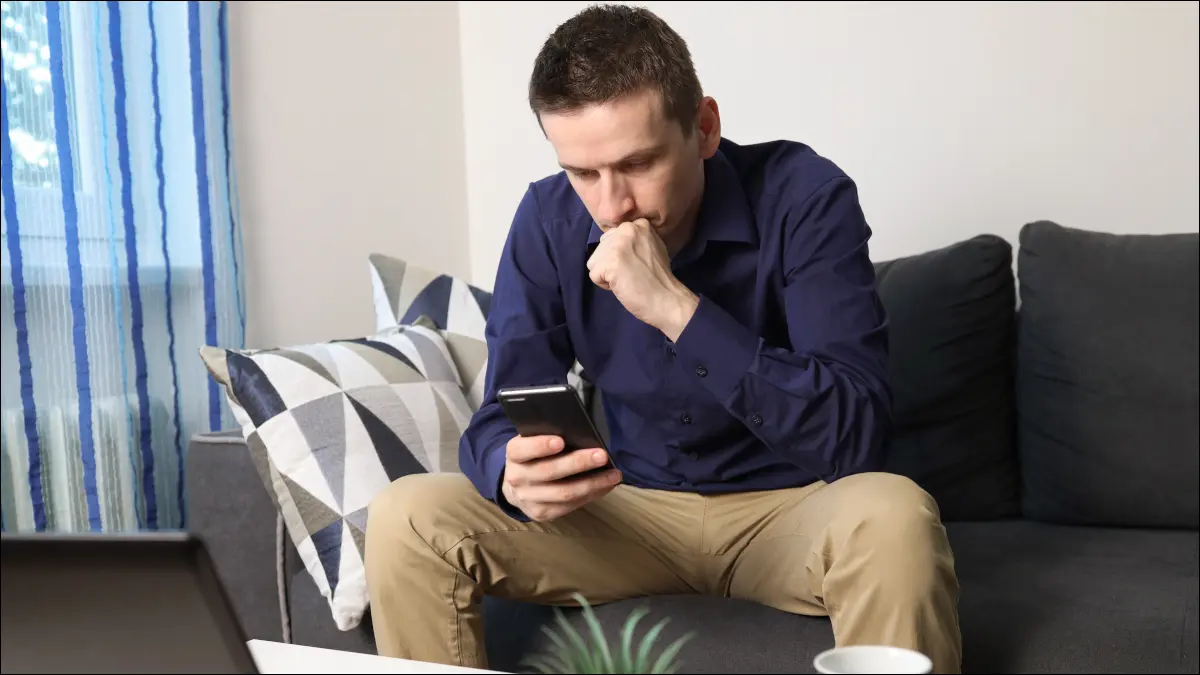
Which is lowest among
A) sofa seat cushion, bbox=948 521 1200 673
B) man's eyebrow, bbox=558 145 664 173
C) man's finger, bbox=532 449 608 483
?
sofa seat cushion, bbox=948 521 1200 673

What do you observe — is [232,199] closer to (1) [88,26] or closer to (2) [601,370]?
(1) [88,26]

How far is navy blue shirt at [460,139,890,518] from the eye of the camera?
4.31 feet

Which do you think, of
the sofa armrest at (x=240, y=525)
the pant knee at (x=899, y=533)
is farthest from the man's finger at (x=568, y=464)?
the sofa armrest at (x=240, y=525)

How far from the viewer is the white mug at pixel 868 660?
0.71m

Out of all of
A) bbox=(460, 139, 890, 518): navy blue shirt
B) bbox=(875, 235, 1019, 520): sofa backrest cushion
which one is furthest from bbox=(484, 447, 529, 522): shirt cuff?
bbox=(875, 235, 1019, 520): sofa backrest cushion

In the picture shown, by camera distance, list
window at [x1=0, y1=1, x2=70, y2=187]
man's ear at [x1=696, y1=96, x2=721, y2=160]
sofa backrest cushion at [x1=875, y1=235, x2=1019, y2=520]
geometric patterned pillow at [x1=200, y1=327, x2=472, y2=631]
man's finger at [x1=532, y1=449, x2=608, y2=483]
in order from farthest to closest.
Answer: sofa backrest cushion at [x1=875, y1=235, x2=1019, y2=520] < window at [x1=0, y1=1, x2=70, y2=187] < geometric patterned pillow at [x1=200, y1=327, x2=472, y2=631] < man's ear at [x1=696, y1=96, x2=721, y2=160] < man's finger at [x1=532, y1=449, x2=608, y2=483]

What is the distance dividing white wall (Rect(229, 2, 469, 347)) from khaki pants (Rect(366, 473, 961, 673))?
3.98ft

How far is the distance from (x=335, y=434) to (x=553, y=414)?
2.09 ft

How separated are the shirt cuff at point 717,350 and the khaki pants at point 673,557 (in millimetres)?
173

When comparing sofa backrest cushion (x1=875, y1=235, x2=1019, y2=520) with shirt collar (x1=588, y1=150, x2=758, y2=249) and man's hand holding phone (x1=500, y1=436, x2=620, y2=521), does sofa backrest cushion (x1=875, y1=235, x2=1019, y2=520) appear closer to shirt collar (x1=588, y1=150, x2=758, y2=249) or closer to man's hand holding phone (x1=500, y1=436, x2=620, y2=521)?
shirt collar (x1=588, y1=150, x2=758, y2=249)

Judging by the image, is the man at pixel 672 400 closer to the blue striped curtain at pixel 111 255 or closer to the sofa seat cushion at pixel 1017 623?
the sofa seat cushion at pixel 1017 623

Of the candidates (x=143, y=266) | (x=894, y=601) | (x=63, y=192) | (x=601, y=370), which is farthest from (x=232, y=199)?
(x=894, y=601)

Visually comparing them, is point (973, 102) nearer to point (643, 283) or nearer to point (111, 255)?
point (643, 283)

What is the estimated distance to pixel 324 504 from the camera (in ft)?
5.33
